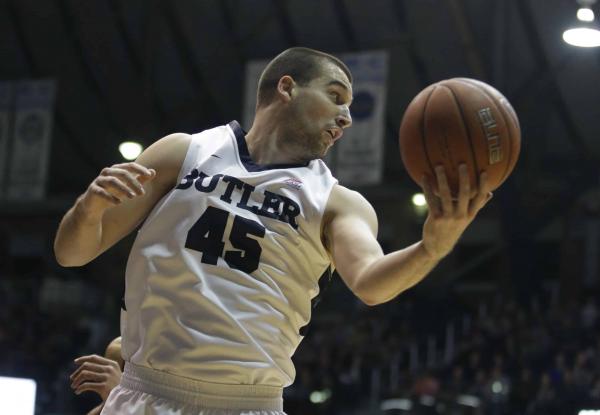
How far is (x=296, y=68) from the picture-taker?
3643 mm

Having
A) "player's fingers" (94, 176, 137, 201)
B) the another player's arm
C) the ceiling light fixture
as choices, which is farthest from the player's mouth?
the ceiling light fixture

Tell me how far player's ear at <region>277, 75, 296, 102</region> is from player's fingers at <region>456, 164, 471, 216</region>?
3.34 feet

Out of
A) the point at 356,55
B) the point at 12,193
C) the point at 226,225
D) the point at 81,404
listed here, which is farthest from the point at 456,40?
the point at 226,225

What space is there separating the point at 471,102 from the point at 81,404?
42.2 ft

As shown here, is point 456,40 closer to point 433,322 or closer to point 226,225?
point 433,322

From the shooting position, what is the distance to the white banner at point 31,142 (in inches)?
701

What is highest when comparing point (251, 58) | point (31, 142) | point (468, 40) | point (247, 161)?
point (251, 58)

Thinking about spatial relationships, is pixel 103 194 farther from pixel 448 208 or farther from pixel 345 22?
pixel 345 22

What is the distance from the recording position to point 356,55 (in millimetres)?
16047

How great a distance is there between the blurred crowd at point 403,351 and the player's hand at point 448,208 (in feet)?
32.6

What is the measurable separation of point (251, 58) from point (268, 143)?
64.1ft

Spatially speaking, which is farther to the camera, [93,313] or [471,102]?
[93,313]

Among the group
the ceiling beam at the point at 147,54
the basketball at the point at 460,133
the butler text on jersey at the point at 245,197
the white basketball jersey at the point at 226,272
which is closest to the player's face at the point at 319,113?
the white basketball jersey at the point at 226,272

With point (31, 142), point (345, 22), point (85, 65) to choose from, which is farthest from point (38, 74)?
point (345, 22)
